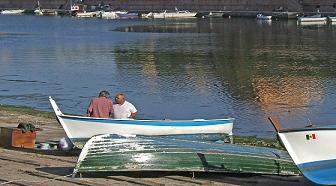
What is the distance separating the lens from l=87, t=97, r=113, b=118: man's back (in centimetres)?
1750

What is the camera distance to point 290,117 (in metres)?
29.1

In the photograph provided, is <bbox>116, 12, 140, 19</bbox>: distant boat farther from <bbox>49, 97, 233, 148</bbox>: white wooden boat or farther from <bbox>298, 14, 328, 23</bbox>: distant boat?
<bbox>49, 97, 233, 148</bbox>: white wooden boat

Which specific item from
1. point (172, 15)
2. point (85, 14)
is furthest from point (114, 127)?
point (85, 14)

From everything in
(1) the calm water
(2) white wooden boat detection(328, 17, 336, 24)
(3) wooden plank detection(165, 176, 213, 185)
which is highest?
(3) wooden plank detection(165, 176, 213, 185)

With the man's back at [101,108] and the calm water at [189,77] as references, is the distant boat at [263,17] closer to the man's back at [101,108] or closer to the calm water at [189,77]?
the calm water at [189,77]

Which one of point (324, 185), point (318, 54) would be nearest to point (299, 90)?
point (318, 54)

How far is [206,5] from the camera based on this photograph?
156 m

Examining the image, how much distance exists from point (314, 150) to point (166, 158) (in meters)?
3.03

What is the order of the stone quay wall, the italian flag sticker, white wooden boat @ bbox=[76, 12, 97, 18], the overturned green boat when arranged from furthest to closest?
white wooden boat @ bbox=[76, 12, 97, 18], the stone quay wall, the overturned green boat, the italian flag sticker

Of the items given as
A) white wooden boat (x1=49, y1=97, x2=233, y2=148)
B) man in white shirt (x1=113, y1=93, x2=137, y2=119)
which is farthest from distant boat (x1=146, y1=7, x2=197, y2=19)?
white wooden boat (x1=49, y1=97, x2=233, y2=148)

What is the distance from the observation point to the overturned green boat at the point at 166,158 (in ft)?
48.9

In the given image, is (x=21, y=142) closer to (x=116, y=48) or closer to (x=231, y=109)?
(x=231, y=109)

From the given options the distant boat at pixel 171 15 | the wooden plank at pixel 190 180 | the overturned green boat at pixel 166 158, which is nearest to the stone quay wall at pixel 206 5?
the distant boat at pixel 171 15

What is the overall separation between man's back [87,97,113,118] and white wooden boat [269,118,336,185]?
505 cm
